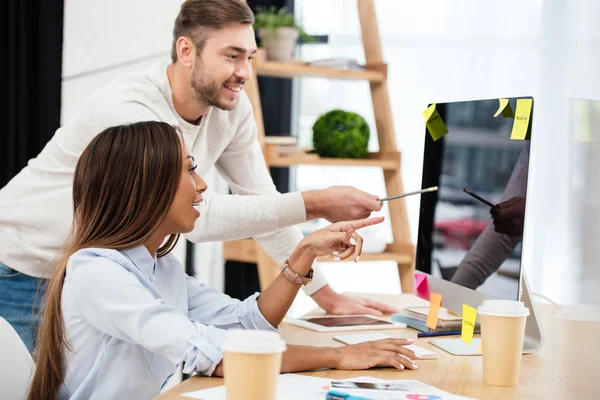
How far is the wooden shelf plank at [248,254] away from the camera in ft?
10.7

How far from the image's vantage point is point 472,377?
135 centimetres

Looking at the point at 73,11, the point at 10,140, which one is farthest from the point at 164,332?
the point at 73,11

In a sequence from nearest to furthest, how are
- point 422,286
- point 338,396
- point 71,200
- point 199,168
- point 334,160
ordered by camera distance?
point 338,396
point 422,286
point 71,200
point 199,168
point 334,160

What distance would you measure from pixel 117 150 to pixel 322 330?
0.65m

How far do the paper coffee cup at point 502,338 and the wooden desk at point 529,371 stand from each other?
3 cm

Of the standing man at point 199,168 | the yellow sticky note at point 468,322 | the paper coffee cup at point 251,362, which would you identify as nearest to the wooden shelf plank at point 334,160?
the standing man at point 199,168

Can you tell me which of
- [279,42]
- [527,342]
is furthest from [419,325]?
[279,42]

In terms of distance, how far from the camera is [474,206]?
1.60 meters

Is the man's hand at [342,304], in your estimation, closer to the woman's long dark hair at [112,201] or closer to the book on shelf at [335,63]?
the woman's long dark hair at [112,201]

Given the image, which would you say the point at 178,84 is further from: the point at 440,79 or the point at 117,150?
the point at 440,79

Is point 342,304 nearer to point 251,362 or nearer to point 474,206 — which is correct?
point 474,206

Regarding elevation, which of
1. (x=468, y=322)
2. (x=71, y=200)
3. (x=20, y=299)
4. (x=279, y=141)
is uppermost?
(x=279, y=141)

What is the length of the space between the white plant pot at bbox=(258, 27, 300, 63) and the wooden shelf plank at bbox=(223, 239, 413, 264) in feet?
2.59

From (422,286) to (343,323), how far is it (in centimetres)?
21
